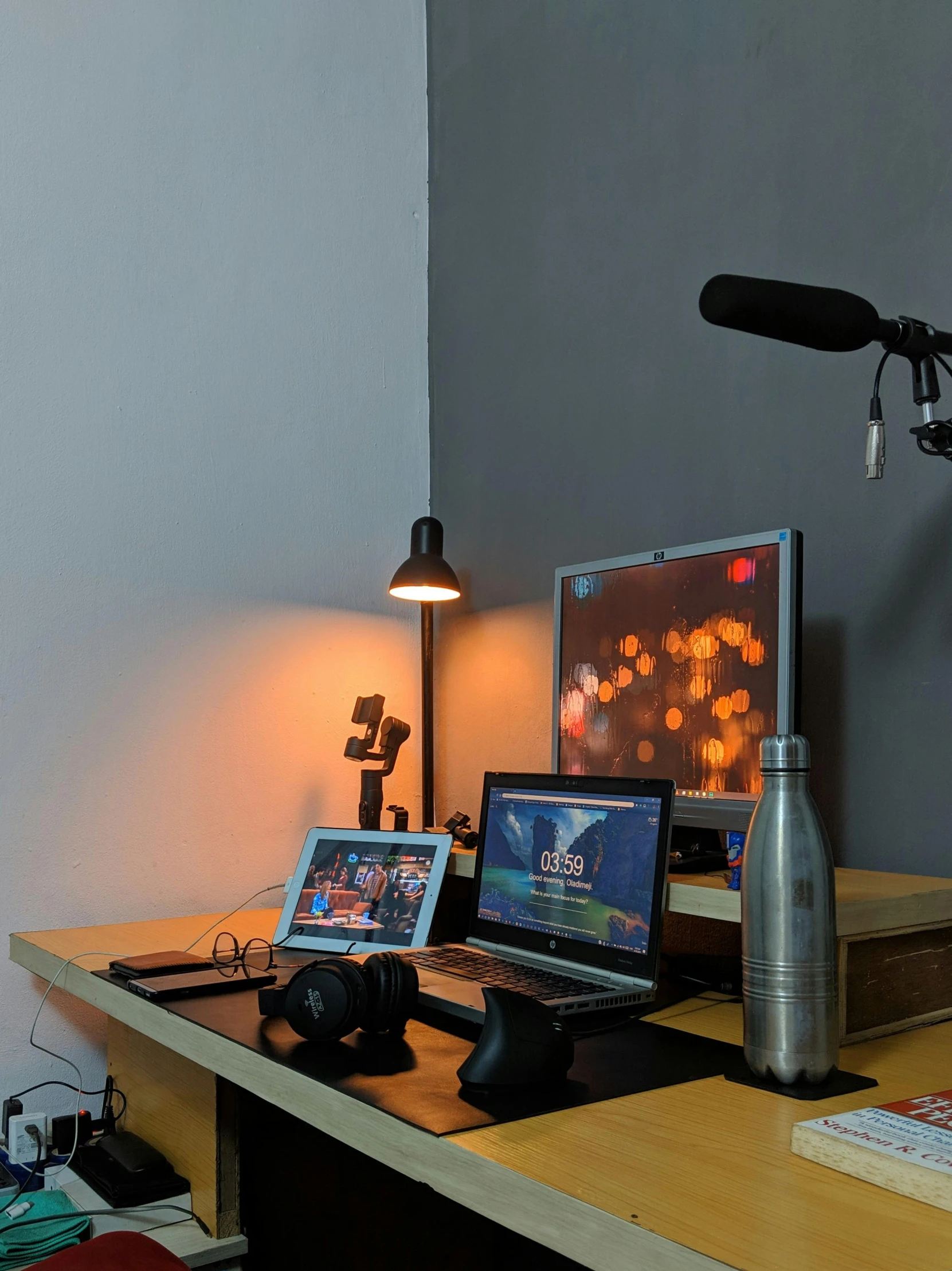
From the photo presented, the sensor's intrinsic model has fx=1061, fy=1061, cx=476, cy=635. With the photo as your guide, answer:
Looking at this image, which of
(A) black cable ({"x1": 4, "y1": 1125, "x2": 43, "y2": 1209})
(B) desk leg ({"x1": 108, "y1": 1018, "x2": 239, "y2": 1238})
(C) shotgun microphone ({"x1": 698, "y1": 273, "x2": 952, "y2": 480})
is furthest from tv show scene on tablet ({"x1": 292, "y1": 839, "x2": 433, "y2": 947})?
(C) shotgun microphone ({"x1": 698, "y1": 273, "x2": 952, "y2": 480})

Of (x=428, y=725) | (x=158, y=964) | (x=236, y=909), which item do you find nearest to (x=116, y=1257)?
(x=158, y=964)

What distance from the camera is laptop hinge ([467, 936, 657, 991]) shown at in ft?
3.85

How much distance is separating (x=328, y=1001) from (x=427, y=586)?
1.10 m

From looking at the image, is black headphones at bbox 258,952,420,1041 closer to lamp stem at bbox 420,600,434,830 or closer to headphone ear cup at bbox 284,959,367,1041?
headphone ear cup at bbox 284,959,367,1041

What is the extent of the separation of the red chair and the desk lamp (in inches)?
51.1

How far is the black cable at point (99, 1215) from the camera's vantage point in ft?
4.42

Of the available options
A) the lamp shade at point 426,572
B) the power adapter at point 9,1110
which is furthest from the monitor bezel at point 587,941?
the power adapter at point 9,1110

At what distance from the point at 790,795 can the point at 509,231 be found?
5.39 feet

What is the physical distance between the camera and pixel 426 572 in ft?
6.64

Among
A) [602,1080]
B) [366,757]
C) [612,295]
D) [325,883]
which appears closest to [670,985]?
[602,1080]

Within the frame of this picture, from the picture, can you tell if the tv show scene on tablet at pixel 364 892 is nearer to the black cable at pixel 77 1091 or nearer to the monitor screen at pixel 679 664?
the monitor screen at pixel 679 664

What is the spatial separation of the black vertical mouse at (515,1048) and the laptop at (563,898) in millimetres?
191

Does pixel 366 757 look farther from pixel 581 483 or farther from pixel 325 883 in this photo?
pixel 581 483

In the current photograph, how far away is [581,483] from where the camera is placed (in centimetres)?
196
